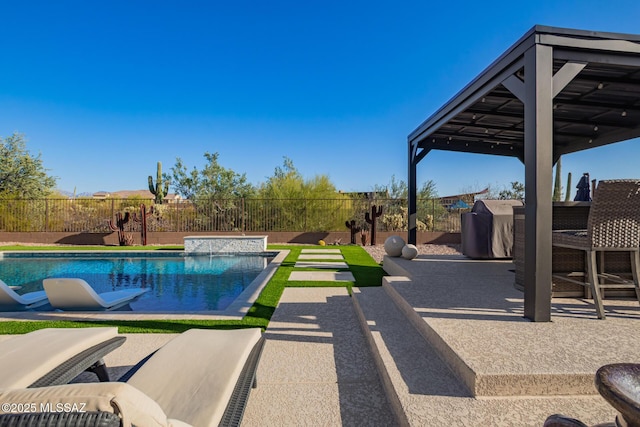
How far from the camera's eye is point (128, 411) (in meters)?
0.84

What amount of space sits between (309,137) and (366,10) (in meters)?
12.1

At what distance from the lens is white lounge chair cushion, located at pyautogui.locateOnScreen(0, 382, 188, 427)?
0.81 m

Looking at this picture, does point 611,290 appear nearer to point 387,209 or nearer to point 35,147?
point 387,209

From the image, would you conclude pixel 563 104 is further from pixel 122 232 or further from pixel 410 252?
pixel 122 232

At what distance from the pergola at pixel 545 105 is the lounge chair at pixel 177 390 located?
8.07 feet

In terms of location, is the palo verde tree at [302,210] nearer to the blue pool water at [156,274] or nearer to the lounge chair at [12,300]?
the blue pool water at [156,274]

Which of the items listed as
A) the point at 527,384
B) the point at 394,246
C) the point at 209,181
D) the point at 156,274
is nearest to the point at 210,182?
the point at 209,181

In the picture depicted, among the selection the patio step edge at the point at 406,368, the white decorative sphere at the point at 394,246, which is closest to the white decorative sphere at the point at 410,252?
the white decorative sphere at the point at 394,246

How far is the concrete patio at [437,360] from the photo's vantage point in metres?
1.93

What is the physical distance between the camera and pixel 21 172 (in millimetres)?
17062

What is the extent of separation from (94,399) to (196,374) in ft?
→ 3.67

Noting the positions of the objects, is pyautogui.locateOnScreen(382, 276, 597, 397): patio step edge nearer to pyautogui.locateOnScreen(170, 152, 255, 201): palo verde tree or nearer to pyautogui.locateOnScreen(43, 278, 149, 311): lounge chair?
pyautogui.locateOnScreen(43, 278, 149, 311): lounge chair

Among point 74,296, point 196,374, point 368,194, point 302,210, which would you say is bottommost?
point 74,296

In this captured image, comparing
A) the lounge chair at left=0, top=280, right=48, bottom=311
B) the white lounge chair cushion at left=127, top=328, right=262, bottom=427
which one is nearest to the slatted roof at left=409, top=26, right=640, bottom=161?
the white lounge chair cushion at left=127, top=328, right=262, bottom=427
